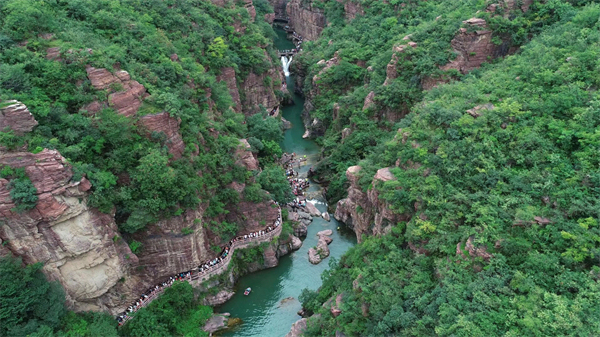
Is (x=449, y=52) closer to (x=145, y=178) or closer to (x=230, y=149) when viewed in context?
(x=230, y=149)

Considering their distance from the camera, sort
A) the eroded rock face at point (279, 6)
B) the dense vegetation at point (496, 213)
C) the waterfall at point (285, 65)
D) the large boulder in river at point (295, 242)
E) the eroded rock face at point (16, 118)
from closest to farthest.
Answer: the dense vegetation at point (496, 213) < the eroded rock face at point (16, 118) < the large boulder in river at point (295, 242) < the waterfall at point (285, 65) < the eroded rock face at point (279, 6)

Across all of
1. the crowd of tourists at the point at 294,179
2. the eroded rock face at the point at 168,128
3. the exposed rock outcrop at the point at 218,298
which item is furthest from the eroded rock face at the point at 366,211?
the eroded rock face at the point at 168,128

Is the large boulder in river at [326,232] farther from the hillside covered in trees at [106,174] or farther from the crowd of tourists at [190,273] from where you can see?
the hillside covered in trees at [106,174]

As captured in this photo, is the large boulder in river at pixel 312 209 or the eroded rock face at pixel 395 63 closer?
the large boulder in river at pixel 312 209

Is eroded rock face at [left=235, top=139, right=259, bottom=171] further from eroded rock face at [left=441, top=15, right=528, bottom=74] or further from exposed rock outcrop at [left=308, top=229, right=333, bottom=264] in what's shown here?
eroded rock face at [left=441, top=15, right=528, bottom=74]

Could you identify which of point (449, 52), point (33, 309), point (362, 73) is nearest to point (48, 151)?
point (33, 309)

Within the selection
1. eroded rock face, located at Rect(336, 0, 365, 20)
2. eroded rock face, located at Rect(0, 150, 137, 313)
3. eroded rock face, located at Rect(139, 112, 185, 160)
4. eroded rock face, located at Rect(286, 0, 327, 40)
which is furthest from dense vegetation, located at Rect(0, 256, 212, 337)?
eroded rock face, located at Rect(286, 0, 327, 40)

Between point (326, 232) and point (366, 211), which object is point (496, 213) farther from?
point (326, 232)
